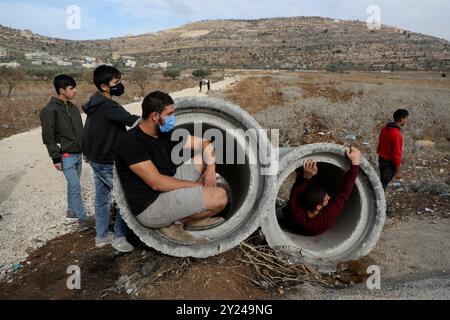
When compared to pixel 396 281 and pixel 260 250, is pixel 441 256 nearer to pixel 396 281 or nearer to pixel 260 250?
pixel 396 281

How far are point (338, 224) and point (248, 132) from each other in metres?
1.79

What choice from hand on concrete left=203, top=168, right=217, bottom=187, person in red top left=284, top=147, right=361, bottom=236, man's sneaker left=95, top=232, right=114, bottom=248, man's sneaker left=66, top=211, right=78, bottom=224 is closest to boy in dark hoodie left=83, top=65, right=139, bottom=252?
man's sneaker left=95, top=232, right=114, bottom=248

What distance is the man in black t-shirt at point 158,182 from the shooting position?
10.1ft

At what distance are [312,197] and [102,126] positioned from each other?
225cm

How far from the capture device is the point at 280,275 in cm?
341

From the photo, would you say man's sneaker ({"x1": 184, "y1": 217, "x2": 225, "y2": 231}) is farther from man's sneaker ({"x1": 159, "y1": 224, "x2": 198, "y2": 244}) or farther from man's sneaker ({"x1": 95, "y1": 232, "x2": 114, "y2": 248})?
man's sneaker ({"x1": 95, "y1": 232, "x2": 114, "y2": 248})

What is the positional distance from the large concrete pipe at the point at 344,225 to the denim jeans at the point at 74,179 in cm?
234

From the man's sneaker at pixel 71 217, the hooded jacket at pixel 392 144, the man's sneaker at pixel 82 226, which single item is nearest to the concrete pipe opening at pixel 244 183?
the man's sneaker at pixel 82 226

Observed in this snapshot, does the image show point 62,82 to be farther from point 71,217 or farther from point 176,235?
point 176,235

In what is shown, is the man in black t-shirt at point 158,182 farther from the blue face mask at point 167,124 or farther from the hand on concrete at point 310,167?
the hand on concrete at point 310,167

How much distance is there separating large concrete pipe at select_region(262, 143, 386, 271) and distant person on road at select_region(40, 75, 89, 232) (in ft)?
7.78

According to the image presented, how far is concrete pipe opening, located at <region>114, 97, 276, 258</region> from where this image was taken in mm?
3232

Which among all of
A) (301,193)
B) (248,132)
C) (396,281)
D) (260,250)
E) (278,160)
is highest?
(248,132)
